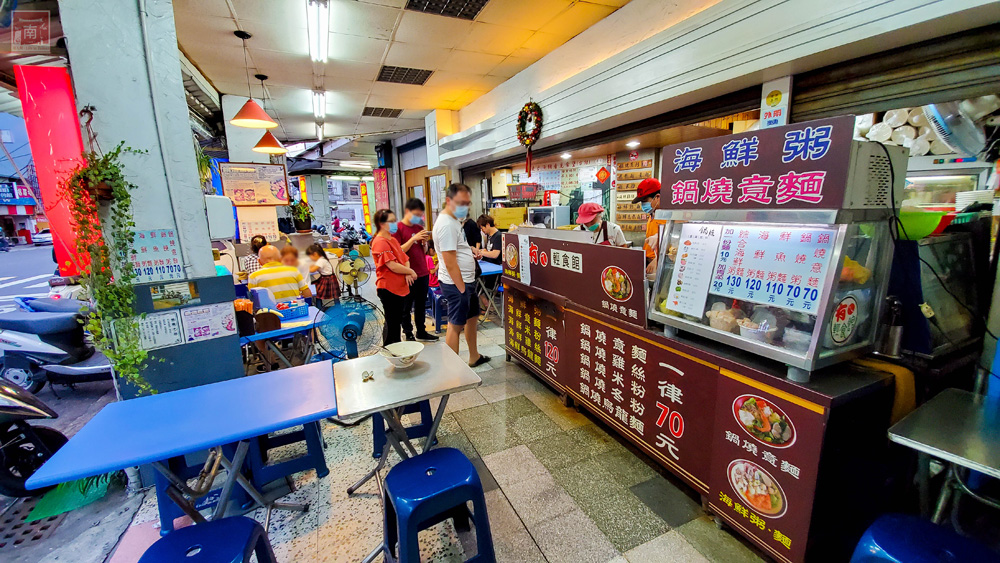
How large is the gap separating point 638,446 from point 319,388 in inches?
81.2

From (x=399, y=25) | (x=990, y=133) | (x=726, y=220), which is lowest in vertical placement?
(x=726, y=220)

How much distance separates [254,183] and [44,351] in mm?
3728

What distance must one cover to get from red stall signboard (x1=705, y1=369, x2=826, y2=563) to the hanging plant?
3414 mm

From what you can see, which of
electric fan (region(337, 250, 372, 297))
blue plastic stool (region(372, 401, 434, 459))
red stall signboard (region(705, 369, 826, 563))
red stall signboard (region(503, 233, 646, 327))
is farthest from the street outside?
red stall signboard (region(705, 369, 826, 563))

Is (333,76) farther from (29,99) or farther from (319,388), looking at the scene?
(319,388)

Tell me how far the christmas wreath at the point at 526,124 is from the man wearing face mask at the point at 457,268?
246cm

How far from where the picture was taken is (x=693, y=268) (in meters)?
2.16

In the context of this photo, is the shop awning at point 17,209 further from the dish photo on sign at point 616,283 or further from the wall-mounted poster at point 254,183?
the dish photo on sign at point 616,283

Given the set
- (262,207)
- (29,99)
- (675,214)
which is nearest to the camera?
(675,214)

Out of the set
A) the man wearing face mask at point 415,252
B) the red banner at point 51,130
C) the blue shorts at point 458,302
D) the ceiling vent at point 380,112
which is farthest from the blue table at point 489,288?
the ceiling vent at point 380,112

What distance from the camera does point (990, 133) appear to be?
2979 mm

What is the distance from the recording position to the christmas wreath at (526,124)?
5.60 meters

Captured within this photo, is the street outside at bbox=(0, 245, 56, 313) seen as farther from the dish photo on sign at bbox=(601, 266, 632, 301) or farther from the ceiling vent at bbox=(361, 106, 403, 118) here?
the dish photo on sign at bbox=(601, 266, 632, 301)

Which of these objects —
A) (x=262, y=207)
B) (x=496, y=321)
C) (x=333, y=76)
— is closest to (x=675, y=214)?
(x=496, y=321)
